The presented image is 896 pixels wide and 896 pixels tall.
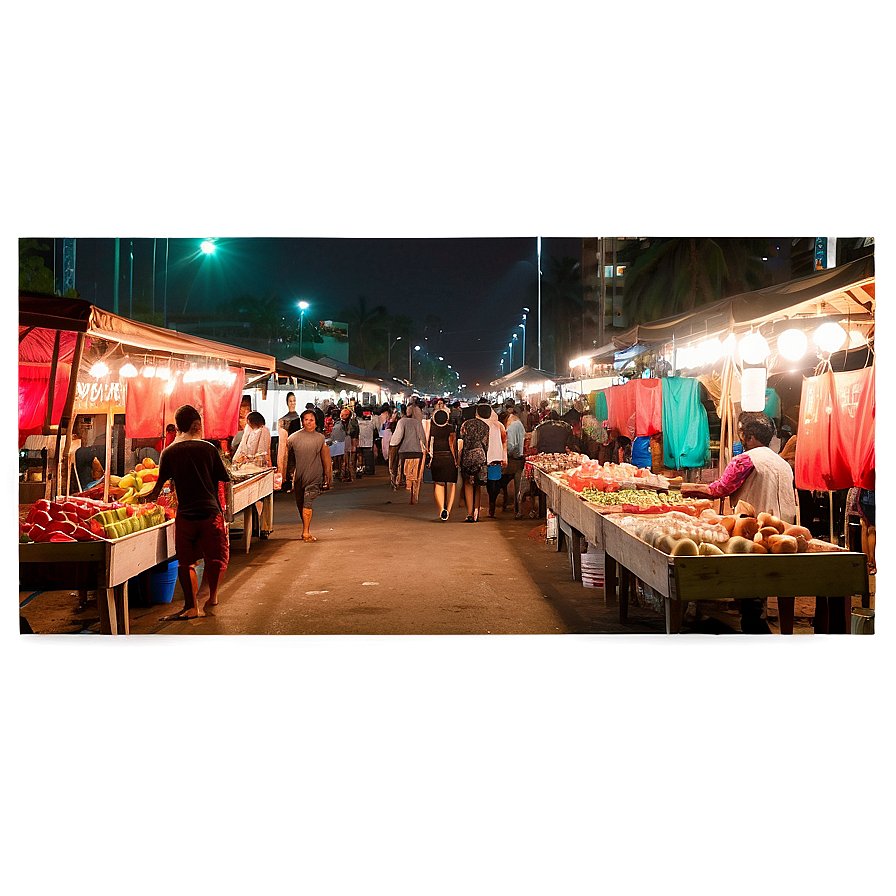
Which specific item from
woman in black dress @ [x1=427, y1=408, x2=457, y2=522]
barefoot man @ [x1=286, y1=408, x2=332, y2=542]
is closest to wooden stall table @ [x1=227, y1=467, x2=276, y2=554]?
barefoot man @ [x1=286, y1=408, x2=332, y2=542]

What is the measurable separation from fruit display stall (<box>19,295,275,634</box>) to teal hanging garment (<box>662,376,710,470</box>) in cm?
508

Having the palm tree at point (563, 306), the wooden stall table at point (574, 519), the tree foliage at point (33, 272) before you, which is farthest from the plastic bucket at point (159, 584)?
the palm tree at point (563, 306)

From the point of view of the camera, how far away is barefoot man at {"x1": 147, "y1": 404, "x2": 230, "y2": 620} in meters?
6.16

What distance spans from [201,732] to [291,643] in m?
1.70

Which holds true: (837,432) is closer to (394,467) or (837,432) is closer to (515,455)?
(515,455)

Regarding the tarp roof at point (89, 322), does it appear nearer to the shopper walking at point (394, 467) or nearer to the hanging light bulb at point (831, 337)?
the hanging light bulb at point (831, 337)

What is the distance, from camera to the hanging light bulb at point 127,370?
839cm

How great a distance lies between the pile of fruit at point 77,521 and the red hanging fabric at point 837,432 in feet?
16.2

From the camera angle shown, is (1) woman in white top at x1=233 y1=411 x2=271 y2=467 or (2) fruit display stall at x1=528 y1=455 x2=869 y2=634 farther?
(1) woman in white top at x1=233 y1=411 x2=271 y2=467

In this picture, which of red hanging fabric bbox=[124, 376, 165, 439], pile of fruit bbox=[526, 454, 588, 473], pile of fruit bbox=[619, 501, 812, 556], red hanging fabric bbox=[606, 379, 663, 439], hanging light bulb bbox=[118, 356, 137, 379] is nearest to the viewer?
pile of fruit bbox=[619, 501, 812, 556]

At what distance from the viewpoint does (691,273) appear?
21.0 meters

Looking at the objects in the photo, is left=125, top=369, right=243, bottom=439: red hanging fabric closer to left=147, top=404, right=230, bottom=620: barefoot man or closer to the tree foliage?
left=147, top=404, right=230, bottom=620: barefoot man

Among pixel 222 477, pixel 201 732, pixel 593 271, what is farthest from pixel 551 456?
pixel 593 271
